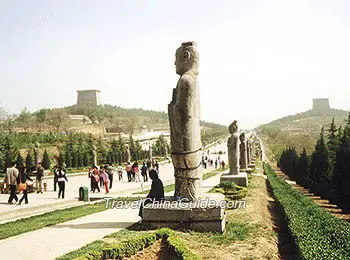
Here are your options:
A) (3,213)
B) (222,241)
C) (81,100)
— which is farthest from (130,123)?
(222,241)

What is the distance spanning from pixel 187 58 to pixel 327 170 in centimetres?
2054

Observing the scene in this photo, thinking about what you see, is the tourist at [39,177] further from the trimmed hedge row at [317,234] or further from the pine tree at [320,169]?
the pine tree at [320,169]

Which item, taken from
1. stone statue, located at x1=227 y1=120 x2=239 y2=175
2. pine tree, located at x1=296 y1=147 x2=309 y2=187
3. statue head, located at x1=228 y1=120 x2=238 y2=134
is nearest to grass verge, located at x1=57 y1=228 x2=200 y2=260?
stone statue, located at x1=227 y1=120 x2=239 y2=175

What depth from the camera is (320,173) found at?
26266 mm

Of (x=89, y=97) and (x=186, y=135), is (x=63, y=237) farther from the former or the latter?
(x=89, y=97)

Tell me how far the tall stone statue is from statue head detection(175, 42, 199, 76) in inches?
1.5

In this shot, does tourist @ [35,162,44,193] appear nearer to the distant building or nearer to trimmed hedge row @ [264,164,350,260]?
trimmed hedge row @ [264,164,350,260]

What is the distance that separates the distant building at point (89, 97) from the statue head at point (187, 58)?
130205 mm

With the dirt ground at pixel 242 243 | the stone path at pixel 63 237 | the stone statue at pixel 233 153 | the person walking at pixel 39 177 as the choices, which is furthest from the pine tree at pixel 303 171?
the stone path at pixel 63 237

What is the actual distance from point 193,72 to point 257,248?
14.5 ft

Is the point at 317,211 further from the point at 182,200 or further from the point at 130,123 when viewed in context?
the point at 130,123

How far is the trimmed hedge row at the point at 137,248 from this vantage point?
619 centimetres

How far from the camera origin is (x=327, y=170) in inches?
1030

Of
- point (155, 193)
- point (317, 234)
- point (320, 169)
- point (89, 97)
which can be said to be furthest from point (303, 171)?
point (89, 97)
